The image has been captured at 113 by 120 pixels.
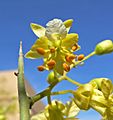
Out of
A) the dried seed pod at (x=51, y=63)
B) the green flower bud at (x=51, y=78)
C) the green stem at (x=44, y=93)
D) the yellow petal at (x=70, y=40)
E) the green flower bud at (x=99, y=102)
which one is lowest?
the green flower bud at (x=99, y=102)

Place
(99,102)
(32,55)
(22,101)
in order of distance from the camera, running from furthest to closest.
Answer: (32,55)
(99,102)
(22,101)

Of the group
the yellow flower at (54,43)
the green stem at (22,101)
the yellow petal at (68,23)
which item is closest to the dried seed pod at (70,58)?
the yellow flower at (54,43)

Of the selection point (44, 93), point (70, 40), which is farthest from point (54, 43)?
point (44, 93)

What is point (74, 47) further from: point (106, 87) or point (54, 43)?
point (106, 87)

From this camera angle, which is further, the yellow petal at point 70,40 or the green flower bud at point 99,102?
the yellow petal at point 70,40

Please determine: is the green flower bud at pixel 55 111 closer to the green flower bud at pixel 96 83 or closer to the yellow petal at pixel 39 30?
the green flower bud at pixel 96 83

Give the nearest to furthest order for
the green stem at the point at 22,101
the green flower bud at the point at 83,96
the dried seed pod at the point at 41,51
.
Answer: the green stem at the point at 22,101 < the green flower bud at the point at 83,96 < the dried seed pod at the point at 41,51
